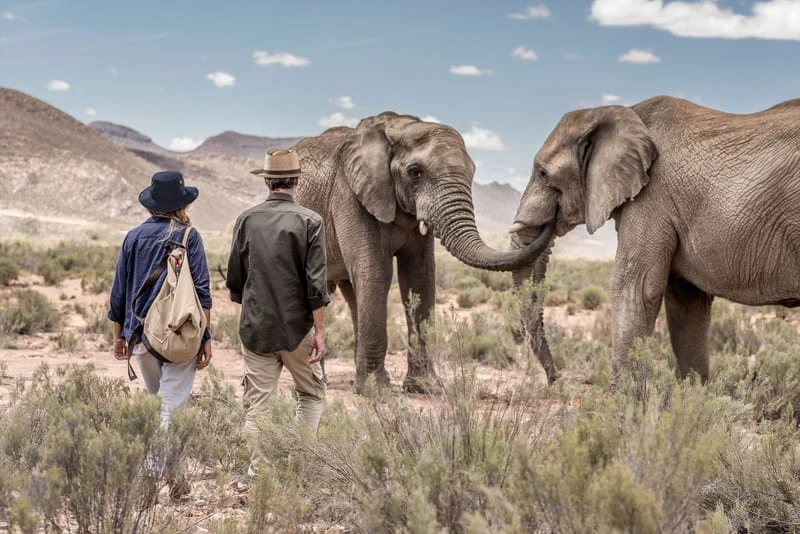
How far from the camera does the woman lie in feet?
18.5

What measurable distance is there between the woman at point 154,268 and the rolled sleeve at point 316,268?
0.64 m

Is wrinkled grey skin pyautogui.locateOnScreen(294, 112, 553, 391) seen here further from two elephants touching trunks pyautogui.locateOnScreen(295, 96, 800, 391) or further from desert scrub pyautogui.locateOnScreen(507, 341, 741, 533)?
desert scrub pyautogui.locateOnScreen(507, 341, 741, 533)

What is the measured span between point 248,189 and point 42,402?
115 metres

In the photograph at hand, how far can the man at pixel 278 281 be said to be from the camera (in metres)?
5.62

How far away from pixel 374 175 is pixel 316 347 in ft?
10.3

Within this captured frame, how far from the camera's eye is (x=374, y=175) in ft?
28.3

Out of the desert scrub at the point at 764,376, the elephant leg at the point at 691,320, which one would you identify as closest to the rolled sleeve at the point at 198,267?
the desert scrub at the point at 764,376

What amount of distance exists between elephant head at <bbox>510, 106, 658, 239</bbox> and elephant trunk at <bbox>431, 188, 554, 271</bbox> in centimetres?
21

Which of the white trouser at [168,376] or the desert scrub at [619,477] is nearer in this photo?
the desert scrub at [619,477]

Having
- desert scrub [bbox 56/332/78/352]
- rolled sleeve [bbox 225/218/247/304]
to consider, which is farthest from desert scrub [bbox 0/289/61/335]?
rolled sleeve [bbox 225/218/247/304]

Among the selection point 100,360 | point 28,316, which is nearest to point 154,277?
point 100,360

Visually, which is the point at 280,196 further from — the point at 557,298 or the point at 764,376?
the point at 557,298

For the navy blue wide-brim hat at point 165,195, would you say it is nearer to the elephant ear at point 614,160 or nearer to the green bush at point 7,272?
the elephant ear at point 614,160

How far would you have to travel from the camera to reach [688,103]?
7.30 meters
